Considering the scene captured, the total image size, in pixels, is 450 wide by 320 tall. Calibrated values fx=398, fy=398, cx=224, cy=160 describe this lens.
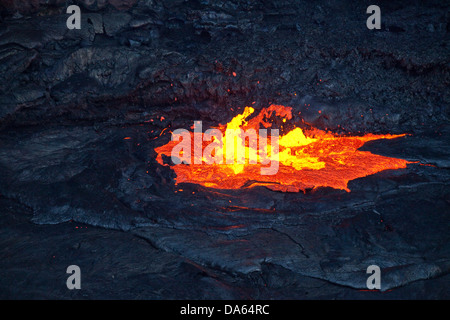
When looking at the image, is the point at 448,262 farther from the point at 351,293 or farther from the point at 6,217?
the point at 6,217

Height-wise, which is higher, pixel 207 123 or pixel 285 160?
pixel 207 123

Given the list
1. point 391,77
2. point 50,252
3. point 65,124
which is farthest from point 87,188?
point 391,77

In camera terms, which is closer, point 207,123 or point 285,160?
point 285,160

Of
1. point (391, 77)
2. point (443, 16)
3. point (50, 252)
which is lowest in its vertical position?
point (50, 252)

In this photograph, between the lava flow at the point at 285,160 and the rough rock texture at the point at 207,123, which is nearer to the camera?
the rough rock texture at the point at 207,123

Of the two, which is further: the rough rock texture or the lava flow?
the lava flow
